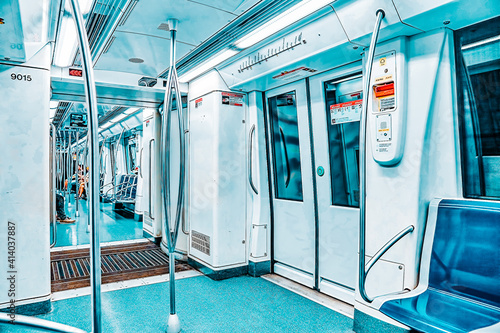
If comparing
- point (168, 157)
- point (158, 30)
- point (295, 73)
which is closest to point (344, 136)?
point (295, 73)

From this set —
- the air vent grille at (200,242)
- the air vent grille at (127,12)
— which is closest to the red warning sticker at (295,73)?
the air vent grille at (127,12)

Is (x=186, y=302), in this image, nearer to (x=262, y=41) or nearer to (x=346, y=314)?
(x=346, y=314)

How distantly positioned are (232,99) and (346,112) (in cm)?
135

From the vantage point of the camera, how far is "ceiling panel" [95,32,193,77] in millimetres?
3047

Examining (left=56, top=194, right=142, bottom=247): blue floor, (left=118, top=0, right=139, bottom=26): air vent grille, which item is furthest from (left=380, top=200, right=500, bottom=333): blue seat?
(left=56, top=194, right=142, bottom=247): blue floor

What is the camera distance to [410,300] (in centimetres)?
200

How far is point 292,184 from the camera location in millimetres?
3904

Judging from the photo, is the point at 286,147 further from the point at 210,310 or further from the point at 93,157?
the point at 93,157

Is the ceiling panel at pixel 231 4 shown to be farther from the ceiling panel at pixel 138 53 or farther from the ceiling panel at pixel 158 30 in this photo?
the ceiling panel at pixel 138 53

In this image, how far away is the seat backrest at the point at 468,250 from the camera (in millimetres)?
1967

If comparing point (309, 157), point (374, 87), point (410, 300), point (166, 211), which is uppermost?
point (374, 87)

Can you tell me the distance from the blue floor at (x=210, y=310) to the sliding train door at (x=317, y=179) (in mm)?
373

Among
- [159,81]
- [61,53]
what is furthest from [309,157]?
[61,53]

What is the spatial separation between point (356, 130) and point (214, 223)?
1.81 metres
